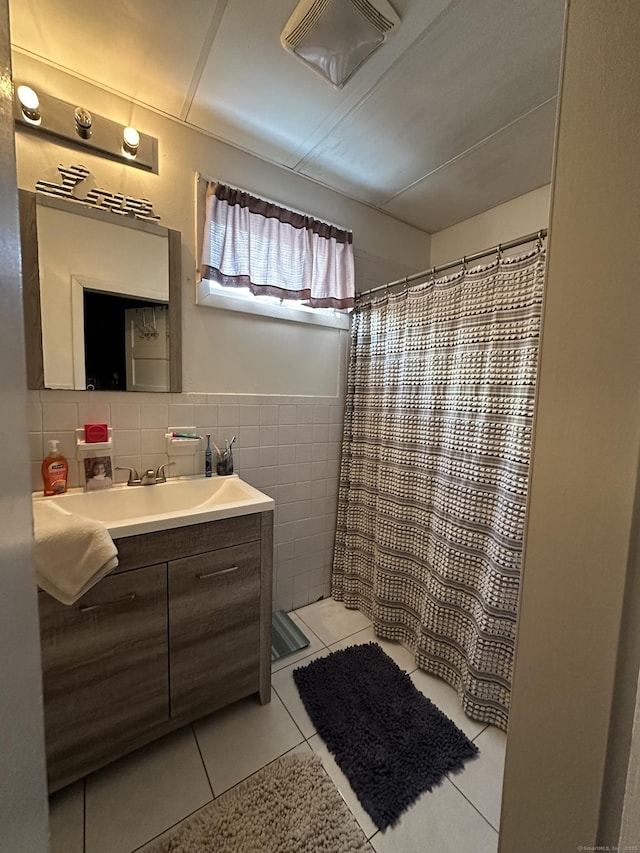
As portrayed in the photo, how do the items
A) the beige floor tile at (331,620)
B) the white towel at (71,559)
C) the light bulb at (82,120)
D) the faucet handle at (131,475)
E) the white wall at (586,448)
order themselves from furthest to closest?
the beige floor tile at (331,620), the faucet handle at (131,475), the light bulb at (82,120), the white towel at (71,559), the white wall at (586,448)

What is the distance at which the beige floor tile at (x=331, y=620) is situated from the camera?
5.83 feet

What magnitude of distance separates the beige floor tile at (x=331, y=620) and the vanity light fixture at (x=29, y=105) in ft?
8.10

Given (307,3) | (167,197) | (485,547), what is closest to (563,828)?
(485,547)

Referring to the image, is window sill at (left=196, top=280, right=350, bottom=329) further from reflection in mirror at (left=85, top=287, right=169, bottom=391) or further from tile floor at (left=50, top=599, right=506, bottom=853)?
tile floor at (left=50, top=599, right=506, bottom=853)

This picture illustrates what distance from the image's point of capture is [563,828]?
→ 1.49 feet

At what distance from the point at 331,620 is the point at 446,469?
1118 millimetres

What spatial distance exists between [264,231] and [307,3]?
0.76 m

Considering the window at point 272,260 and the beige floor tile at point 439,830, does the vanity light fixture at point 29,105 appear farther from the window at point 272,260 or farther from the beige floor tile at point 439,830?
the beige floor tile at point 439,830

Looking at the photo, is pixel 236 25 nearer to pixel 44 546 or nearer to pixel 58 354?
pixel 58 354

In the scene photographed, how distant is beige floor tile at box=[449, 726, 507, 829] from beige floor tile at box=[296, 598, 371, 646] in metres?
0.72

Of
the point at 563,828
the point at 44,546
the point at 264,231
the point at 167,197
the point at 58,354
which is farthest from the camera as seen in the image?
the point at 264,231

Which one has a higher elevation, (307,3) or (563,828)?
(307,3)

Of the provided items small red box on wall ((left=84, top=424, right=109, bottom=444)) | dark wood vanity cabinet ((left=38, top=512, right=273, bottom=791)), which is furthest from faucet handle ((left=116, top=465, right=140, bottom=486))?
dark wood vanity cabinet ((left=38, top=512, right=273, bottom=791))

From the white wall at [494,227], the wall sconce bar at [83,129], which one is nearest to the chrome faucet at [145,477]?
the wall sconce bar at [83,129]
